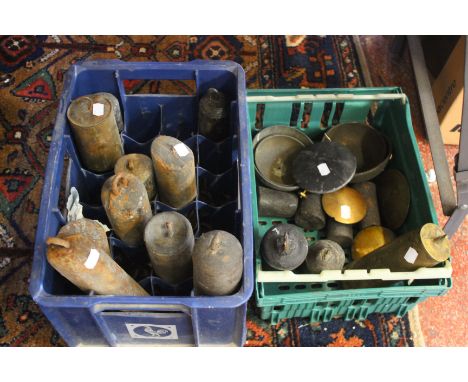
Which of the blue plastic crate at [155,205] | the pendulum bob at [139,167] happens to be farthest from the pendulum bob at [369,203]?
the pendulum bob at [139,167]

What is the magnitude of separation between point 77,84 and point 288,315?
1.06m

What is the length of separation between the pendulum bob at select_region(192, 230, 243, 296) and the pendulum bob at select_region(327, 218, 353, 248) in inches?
25.7

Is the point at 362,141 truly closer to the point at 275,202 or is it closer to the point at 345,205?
the point at 345,205

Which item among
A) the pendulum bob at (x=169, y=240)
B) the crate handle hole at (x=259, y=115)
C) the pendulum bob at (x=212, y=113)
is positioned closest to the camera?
the pendulum bob at (x=169, y=240)

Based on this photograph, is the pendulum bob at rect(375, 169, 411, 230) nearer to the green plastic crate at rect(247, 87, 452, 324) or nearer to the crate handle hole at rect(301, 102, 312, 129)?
the green plastic crate at rect(247, 87, 452, 324)

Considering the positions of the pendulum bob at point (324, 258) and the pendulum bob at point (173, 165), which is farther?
the pendulum bob at point (324, 258)

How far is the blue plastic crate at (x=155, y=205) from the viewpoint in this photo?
4.04 ft

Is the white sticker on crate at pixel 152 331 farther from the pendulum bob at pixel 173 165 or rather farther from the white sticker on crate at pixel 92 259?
the pendulum bob at pixel 173 165

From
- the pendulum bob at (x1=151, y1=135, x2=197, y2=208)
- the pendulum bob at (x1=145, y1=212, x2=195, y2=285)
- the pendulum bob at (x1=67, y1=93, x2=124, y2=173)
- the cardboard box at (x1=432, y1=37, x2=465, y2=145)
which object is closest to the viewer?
the pendulum bob at (x1=145, y1=212, x2=195, y2=285)

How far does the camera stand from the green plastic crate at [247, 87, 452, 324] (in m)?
1.55

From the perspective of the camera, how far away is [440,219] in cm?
203

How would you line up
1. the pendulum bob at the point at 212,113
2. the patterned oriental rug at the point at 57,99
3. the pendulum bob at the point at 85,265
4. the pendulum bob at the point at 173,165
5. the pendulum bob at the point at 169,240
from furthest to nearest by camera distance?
1. the patterned oriental rug at the point at 57,99
2. the pendulum bob at the point at 212,113
3. the pendulum bob at the point at 173,165
4. the pendulum bob at the point at 169,240
5. the pendulum bob at the point at 85,265

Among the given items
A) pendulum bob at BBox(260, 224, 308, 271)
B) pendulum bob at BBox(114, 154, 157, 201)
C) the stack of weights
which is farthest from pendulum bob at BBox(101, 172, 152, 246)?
pendulum bob at BBox(260, 224, 308, 271)

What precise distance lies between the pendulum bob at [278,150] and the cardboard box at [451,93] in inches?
25.7
